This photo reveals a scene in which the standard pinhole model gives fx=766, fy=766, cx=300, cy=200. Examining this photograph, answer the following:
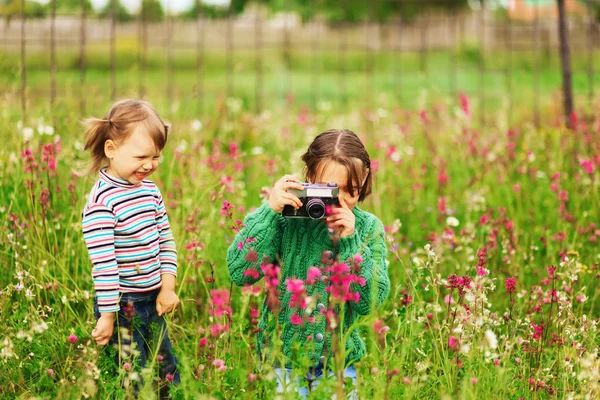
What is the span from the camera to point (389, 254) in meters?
4.27

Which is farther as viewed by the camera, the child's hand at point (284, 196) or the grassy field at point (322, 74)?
the grassy field at point (322, 74)

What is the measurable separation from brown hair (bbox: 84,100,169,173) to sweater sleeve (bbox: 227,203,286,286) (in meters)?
0.46

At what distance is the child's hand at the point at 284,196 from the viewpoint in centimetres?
250

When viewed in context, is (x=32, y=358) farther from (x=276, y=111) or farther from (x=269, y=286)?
(x=276, y=111)

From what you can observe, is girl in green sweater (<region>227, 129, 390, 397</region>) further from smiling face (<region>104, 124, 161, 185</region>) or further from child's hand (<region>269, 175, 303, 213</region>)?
smiling face (<region>104, 124, 161, 185</region>)

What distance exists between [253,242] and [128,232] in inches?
18.7

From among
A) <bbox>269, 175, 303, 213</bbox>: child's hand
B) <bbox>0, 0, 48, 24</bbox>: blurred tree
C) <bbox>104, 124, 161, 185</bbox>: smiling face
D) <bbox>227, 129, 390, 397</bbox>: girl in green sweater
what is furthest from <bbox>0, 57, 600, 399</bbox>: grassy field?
<bbox>0, 0, 48, 24</bbox>: blurred tree

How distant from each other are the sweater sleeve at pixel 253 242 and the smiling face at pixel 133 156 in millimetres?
433

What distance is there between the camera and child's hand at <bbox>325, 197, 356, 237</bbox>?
256 centimetres

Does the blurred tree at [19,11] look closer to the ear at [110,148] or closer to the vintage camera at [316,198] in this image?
the ear at [110,148]

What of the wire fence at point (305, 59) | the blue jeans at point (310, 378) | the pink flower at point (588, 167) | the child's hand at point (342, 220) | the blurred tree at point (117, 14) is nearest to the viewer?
the blue jeans at point (310, 378)

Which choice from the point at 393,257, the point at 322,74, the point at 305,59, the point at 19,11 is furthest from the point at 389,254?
the point at 305,59

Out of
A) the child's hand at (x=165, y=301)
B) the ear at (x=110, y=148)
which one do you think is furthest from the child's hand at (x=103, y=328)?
the ear at (x=110, y=148)

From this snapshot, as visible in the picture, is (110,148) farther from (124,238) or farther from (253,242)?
(253,242)
